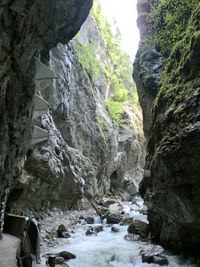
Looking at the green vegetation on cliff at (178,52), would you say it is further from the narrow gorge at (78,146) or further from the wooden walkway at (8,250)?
the wooden walkway at (8,250)

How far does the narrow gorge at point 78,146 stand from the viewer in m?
10.1

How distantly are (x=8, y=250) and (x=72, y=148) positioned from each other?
64.7 feet

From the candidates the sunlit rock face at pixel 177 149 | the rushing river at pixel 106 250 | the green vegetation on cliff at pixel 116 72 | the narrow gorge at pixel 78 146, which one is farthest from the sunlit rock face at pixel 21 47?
the green vegetation on cliff at pixel 116 72

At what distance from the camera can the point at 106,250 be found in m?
15.8

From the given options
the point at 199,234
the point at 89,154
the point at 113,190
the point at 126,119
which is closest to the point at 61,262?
the point at 199,234

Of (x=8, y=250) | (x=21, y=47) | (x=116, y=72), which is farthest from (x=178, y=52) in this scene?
(x=116, y=72)

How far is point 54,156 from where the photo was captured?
2262 centimetres

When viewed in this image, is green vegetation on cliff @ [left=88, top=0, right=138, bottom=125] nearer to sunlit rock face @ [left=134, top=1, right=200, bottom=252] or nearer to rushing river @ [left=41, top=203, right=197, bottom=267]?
rushing river @ [left=41, top=203, right=197, bottom=267]

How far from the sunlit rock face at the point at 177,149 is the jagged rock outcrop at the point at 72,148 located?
6.34 metres

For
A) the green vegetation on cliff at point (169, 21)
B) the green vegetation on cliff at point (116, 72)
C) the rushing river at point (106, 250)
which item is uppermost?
the green vegetation on cliff at point (116, 72)

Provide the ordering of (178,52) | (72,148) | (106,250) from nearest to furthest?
(106,250) → (178,52) → (72,148)

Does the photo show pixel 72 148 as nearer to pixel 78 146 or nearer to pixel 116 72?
pixel 78 146

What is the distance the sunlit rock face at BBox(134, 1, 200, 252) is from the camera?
12.1m

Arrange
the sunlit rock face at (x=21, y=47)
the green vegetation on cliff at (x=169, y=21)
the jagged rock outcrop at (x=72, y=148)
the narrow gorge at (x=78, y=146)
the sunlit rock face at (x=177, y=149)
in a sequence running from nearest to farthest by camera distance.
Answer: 1. the sunlit rock face at (x=21, y=47)
2. the narrow gorge at (x=78, y=146)
3. the sunlit rock face at (x=177, y=149)
4. the green vegetation on cliff at (x=169, y=21)
5. the jagged rock outcrop at (x=72, y=148)
